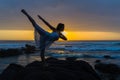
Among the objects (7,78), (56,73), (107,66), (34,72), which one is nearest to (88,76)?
(56,73)

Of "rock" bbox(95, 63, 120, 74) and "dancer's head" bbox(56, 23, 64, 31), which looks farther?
"rock" bbox(95, 63, 120, 74)

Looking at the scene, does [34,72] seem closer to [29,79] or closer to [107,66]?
[29,79]

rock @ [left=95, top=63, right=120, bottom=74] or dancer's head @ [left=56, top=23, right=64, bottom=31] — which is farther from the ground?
dancer's head @ [left=56, top=23, right=64, bottom=31]

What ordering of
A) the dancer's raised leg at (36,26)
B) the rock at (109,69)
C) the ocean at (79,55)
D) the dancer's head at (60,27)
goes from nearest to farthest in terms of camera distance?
the dancer's head at (60,27)
the dancer's raised leg at (36,26)
the rock at (109,69)
the ocean at (79,55)

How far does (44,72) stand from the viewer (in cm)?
1085

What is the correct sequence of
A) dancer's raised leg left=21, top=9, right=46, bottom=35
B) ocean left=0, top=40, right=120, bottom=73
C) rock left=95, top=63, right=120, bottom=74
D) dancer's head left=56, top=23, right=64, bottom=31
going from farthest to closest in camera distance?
1. ocean left=0, top=40, right=120, bottom=73
2. rock left=95, top=63, right=120, bottom=74
3. dancer's raised leg left=21, top=9, right=46, bottom=35
4. dancer's head left=56, top=23, right=64, bottom=31

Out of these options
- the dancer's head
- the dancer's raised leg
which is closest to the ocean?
the dancer's raised leg

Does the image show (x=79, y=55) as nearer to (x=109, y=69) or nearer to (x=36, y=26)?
(x=109, y=69)

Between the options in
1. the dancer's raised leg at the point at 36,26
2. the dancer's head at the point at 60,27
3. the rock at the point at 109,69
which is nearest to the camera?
the dancer's head at the point at 60,27

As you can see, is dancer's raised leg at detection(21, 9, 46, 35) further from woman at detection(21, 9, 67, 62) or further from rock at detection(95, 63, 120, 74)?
rock at detection(95, 63, 120, 74)

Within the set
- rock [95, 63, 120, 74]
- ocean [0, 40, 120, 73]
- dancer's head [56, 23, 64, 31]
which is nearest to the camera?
dancer's head [56, 23, 64, 31]

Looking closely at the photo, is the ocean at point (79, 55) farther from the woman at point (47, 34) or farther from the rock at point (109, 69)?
the woman at point (47, 34)

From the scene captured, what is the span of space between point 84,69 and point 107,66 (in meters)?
9.28

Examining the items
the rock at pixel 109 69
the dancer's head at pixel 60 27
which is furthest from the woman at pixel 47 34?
the rock at pixel 109 69
